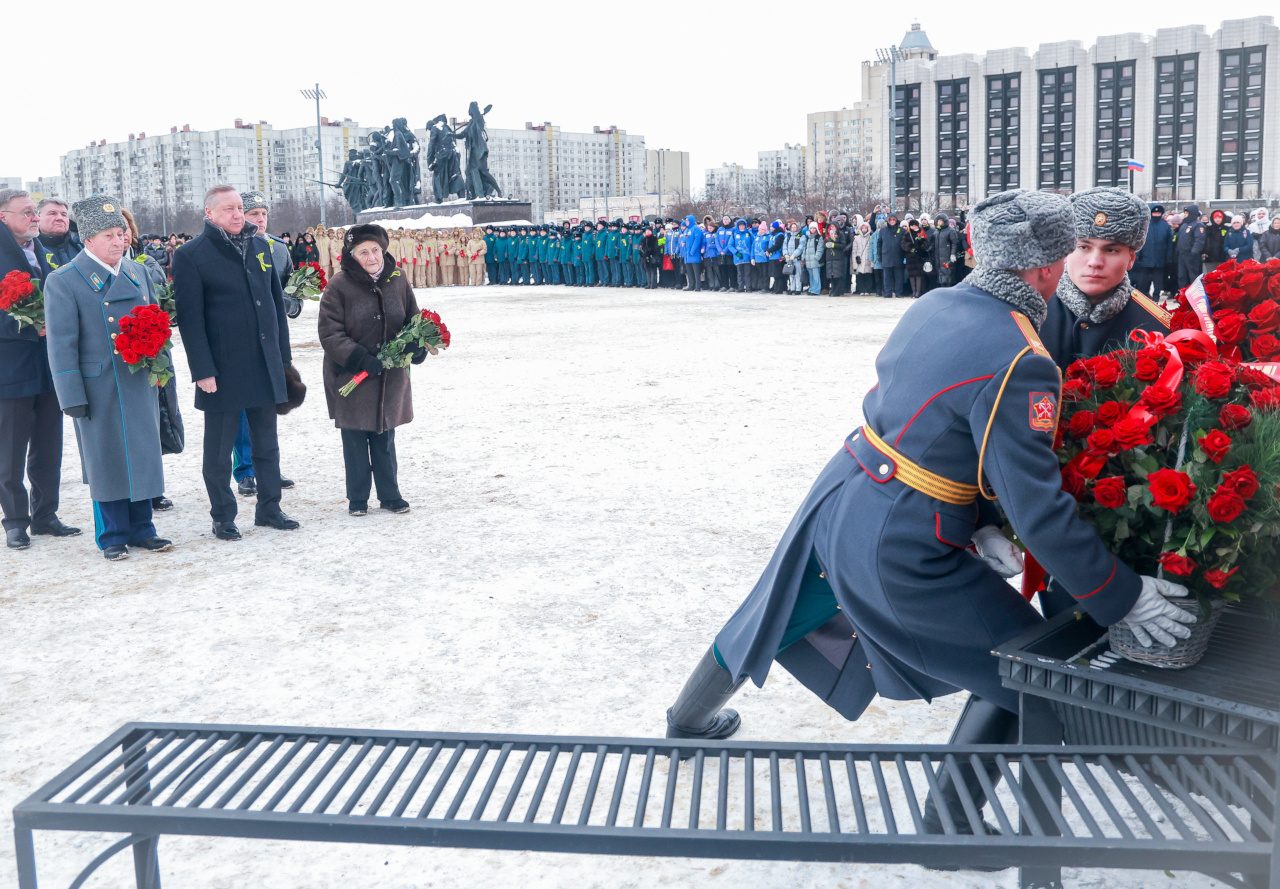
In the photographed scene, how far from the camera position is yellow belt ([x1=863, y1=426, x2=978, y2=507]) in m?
2.30

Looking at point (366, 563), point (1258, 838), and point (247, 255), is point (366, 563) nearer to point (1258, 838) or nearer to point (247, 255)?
point (247, 255)

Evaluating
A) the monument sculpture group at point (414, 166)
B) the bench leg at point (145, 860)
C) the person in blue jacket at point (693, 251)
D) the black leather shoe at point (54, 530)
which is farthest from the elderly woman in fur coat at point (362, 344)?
the monument sculpture group at point (414, 166)

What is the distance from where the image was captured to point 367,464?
6.12 metres

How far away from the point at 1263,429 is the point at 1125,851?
85cm

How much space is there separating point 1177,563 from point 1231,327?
917mm

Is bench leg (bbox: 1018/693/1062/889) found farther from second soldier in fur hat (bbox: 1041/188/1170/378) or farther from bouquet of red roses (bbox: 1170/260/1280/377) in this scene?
second soldier in fur hat (bbox: 1041/188/1170/378)

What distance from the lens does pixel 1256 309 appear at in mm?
2717

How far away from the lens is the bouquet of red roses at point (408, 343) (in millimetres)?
5848

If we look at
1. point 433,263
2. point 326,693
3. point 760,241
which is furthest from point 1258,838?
point 433,263

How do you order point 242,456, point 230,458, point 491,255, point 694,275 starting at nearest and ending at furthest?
point 230,458
point 242,456
point 694,275
point 491,255

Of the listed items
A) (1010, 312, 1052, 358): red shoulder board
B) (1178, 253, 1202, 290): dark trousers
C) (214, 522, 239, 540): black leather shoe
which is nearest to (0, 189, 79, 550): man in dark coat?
(214, 522, 239, 540): black leather shoe

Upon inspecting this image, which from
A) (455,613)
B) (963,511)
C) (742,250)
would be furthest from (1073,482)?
(742,250)

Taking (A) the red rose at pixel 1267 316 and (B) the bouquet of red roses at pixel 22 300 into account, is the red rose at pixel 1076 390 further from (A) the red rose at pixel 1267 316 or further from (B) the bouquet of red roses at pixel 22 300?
(B) the bouquet of red roses at pixel 22 300

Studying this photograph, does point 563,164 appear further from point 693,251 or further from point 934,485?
point 934,485
